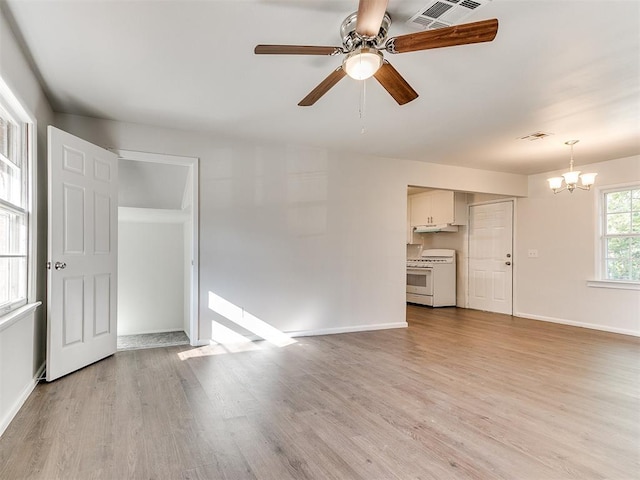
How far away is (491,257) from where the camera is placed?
691 cm

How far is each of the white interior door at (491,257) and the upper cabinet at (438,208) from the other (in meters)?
0.27

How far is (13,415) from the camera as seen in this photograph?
91.5 inches

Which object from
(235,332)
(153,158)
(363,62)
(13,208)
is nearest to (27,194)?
(13,208)

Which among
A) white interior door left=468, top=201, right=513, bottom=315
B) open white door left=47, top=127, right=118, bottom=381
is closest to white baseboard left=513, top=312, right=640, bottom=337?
white interior door left=468, top=201, right=513, bottom=315

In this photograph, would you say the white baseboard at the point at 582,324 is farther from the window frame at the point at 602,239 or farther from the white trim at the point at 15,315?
the white trim at the point at 15,315

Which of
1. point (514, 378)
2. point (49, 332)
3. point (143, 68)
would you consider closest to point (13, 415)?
point (49, 332)

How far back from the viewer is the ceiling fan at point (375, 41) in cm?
175

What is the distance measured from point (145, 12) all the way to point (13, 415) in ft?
8.29

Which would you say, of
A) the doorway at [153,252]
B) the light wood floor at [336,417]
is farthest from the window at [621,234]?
the doorway at [153,252]

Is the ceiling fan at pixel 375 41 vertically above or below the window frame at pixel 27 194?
above

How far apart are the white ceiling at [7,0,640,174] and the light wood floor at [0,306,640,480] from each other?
234 centimetres

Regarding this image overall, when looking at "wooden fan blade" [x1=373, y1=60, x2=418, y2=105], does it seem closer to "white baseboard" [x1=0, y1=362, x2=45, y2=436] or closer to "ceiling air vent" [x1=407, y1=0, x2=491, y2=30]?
"ceiling air vent" [x1=407, y1=0, x2=491, y2=30]

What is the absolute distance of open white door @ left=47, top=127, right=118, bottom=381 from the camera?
3.03 metres

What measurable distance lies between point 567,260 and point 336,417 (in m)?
5.03
